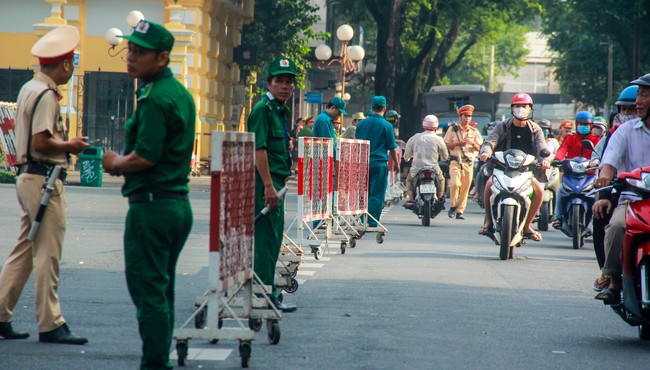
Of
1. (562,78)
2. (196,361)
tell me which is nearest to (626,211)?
(196,361)

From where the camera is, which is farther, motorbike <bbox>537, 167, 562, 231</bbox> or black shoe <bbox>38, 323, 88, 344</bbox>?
motorbike <bbox>537, 167, 562, 231</bbox>

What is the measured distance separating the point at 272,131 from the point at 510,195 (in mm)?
6638

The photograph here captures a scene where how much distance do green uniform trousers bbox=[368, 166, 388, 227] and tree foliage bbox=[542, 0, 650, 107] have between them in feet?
103

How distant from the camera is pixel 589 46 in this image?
62.7 metres

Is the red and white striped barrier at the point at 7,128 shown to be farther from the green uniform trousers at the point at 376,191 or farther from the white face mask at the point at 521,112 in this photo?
the white face mask at the point at 521,112

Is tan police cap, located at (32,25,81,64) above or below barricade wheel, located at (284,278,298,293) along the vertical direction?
above

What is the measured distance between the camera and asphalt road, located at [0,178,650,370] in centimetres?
802

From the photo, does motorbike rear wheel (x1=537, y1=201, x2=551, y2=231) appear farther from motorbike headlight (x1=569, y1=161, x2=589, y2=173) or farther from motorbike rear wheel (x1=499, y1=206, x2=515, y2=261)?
motorbike rear wheel (x1=499, y1=206, x2=515, y2=261)

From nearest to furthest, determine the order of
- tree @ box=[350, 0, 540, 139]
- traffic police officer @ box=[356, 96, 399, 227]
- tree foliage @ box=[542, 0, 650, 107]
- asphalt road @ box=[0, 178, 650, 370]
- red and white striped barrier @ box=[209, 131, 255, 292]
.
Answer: red and white striped barrier @ box=[209, 131, 255, 292], asphalt road @ box=[0, 178, 650, 370], traffic police officer @ box=[356, 96, 399, 227], tree @ box=[350, 0, 540, 139], tree foliage @ box=[542, 0, 650, 107]

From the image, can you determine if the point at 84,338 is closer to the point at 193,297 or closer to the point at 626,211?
the point at 193,297

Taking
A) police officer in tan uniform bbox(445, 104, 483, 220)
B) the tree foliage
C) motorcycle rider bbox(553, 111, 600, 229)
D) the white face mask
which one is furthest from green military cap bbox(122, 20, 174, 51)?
the tree foliage

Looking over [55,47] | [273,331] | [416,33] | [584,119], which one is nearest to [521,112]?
[584,119]

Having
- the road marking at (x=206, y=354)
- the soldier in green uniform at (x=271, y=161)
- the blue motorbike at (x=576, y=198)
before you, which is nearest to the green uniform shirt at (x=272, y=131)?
the soldier in green uniform at (x=271, y=161)

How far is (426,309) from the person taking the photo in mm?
10656
